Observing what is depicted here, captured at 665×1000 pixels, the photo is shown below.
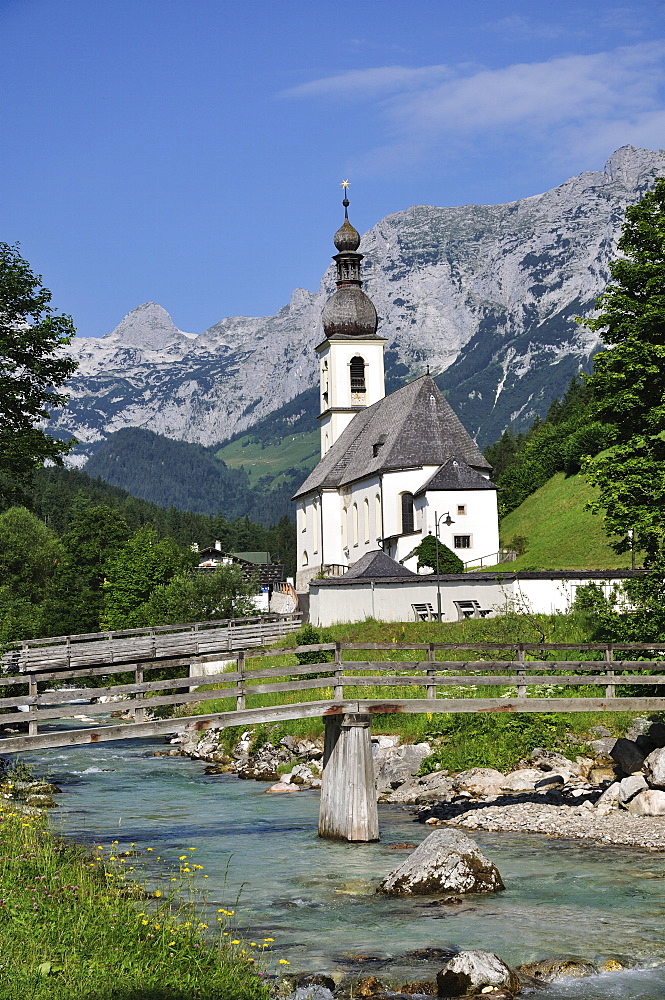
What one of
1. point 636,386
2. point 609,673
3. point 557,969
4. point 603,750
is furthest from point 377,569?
point 557,969

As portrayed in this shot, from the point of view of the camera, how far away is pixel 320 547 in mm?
82125

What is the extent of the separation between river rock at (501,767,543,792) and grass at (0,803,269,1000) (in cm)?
1201

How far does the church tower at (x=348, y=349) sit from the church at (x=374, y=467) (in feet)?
0.27

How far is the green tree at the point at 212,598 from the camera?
61688mm

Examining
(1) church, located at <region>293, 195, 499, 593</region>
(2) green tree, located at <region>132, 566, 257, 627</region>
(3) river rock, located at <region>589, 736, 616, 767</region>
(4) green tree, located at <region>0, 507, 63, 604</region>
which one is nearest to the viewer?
(3) river rock, located at <region>589, 736, 616, 767</region>

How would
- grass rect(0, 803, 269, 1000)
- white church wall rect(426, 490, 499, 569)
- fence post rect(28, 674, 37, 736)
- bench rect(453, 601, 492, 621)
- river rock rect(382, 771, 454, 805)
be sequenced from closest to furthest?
grass rect(0, 803, 269, 1000), fence post rect(28, 674, 37, 736), river rock rect(382, 771, 454, 805), bench rect(453, 601, 492, 621), white church wall rect(426, 490, 499, 569)

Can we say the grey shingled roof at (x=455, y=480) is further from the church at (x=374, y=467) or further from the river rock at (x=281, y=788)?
the river rock at (x=281, y=788)

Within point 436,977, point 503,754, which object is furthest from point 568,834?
Result: point 436,977

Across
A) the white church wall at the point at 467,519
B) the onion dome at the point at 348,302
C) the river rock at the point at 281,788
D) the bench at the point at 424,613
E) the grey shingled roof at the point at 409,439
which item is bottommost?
the river rock at the point at 281,788

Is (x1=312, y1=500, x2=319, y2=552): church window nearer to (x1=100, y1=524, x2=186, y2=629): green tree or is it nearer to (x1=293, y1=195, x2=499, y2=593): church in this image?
(x1=293, y1=195, x2=499, y2=593): church

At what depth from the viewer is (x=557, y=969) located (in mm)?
12320

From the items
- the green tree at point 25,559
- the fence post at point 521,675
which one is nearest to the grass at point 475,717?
the fence post at point 521,675

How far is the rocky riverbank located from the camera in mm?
20719

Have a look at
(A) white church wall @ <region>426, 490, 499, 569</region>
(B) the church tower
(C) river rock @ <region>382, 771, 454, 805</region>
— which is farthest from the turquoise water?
(B) the church tower
